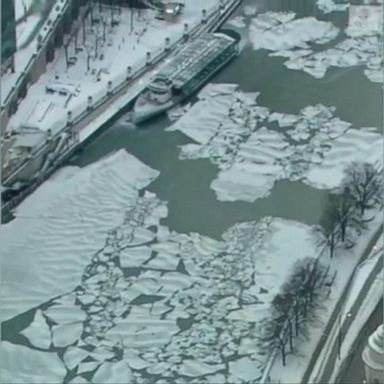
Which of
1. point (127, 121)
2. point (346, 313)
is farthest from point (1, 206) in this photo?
point (346, 313)

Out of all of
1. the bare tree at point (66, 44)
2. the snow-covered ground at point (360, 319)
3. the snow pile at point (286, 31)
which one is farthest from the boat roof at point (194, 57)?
the snow-covered ground at point (360, 319)

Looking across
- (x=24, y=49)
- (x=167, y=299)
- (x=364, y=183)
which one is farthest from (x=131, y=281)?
(x=24, y=49)

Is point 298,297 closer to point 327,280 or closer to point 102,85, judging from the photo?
point 327,280

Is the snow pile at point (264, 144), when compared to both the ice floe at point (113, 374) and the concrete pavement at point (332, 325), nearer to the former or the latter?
the concrete pavement at point (332, 325)

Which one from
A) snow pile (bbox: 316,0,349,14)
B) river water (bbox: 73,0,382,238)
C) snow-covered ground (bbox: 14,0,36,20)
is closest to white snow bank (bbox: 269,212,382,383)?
river water (bbox: 73,0,382,238)

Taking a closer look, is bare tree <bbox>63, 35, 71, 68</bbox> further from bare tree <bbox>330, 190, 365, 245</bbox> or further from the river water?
bare tree <bbox>330, 190, 365, 245</bbox>

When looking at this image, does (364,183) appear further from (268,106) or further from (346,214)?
(268,106)

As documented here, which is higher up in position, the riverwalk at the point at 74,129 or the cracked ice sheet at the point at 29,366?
the riverwalk at the point at 74,129
